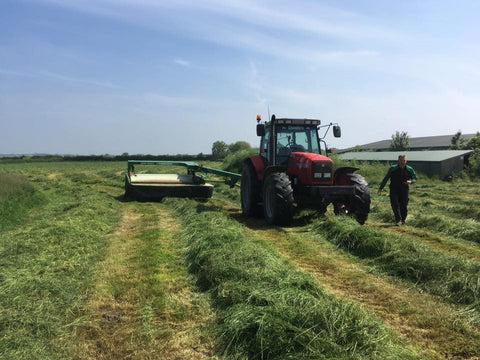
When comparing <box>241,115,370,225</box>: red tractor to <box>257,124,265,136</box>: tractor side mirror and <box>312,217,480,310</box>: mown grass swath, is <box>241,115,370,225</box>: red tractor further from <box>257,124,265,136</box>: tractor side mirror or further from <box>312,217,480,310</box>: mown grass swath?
<box>312,217,480,310</box>: mown grass swath

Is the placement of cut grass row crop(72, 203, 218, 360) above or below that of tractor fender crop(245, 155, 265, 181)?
below

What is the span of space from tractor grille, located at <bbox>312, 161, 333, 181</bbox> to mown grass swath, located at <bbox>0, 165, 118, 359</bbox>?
4.45 metres

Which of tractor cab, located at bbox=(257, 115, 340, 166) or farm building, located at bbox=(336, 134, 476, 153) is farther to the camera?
farm building, located at bbox=(336, 134, 476, 153)

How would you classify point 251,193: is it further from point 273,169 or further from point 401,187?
point 401,187

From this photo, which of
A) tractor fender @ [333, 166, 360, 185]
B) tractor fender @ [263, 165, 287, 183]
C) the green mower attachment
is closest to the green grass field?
tractor fender @ [333, 166, 360, 185]

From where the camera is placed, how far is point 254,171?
9945 millimetres

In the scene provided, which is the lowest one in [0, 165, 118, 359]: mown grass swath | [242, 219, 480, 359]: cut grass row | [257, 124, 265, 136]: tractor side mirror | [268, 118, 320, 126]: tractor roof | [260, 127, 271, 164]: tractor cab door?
[242, 219, 480, 359]: cut grass row

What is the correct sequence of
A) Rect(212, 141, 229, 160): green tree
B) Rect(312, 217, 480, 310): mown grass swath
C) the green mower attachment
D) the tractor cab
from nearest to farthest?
Rect(312, 217, 480, 310): mown grass swath, the tractor cab, the green mower attachment, Rect(212, 141, 229, 160): green tree

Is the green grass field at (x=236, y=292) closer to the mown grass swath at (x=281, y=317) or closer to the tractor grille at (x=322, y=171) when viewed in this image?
the mown grass swath at (x=281, y=317)

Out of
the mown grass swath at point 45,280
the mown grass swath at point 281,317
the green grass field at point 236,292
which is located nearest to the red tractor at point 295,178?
the green grass field at point 236,292

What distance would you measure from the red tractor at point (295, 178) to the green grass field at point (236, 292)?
1.80 ft

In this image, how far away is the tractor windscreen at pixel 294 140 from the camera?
9.39 metres

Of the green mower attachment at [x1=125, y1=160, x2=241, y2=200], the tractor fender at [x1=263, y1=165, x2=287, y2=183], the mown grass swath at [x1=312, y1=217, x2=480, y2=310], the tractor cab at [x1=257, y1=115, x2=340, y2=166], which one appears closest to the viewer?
the mown grass swath at [x1=312, y1=217, x2=480, y2=310]

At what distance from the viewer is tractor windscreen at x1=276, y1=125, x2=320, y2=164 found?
370 inches
